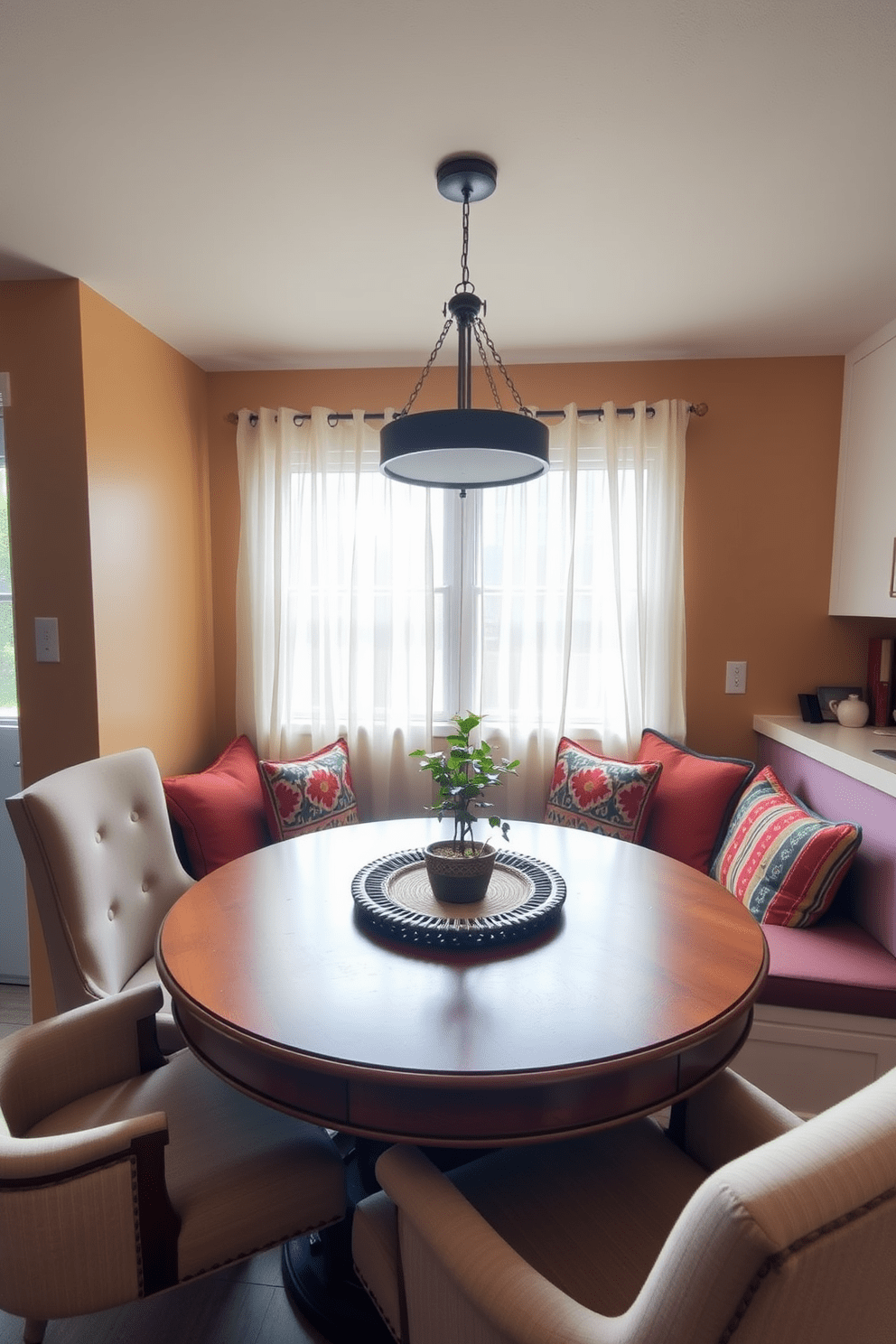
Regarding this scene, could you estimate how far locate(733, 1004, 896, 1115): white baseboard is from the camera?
1854mm

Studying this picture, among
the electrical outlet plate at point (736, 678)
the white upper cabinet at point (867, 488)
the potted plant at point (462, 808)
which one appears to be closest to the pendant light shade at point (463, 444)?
the potted plant at point (462, 808)

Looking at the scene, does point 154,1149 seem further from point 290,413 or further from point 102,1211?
point 290,413

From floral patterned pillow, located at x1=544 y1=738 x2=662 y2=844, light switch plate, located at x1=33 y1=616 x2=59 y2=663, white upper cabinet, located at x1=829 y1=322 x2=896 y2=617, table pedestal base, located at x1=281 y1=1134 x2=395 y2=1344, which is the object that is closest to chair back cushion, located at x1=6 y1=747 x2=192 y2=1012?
light switch plate, located at x1=33 y1=616 x2=59 y2=663

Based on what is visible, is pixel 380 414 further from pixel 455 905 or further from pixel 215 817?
pixel 455 905

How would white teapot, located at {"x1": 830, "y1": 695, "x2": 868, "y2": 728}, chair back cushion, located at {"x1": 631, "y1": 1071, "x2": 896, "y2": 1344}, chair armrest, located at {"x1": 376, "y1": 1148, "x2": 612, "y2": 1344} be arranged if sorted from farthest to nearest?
1. white teapot, located at {"x1": 830, "y1": 695, "x2": 868, "y2": 728}
2. chair armrest, located at {"x1": 376, "y1": 1148, "x2": 612, "y2": 1344}
3. chair back cushion, located at {"x1": 631, "y1": 1071, "x2": 896, "y2": 1344}

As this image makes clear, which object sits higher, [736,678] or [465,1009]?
[736,678]

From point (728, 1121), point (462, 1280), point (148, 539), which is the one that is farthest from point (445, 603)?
point (462, 1280)

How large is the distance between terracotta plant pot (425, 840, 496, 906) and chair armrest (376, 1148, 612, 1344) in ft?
1.77

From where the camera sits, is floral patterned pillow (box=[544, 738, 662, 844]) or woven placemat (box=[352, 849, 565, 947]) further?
floral patterned pillow (box=[544, 738, 662, 844])

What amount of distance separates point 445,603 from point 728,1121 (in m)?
2.18

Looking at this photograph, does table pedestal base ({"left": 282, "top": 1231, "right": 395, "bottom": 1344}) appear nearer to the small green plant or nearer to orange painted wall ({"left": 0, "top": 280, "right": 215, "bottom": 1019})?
the small green plant

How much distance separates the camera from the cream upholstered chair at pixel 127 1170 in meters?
1.03

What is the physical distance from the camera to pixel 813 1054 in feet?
6.25

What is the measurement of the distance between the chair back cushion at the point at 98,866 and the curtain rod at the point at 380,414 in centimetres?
161
